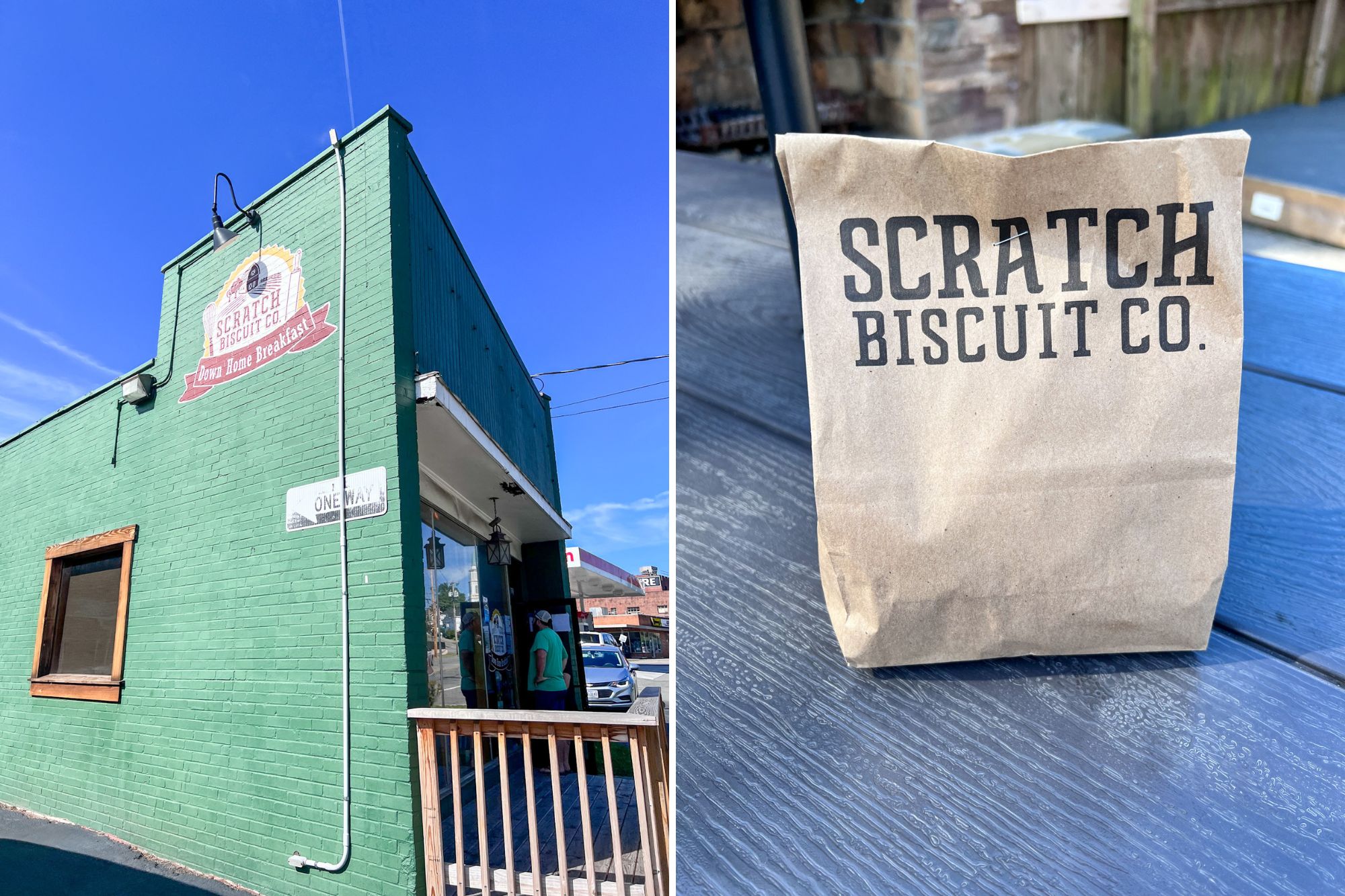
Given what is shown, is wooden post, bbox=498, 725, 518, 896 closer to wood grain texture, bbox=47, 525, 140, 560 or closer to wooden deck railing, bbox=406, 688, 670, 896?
wooden deck railing, bbox=406, 688, 670, 896

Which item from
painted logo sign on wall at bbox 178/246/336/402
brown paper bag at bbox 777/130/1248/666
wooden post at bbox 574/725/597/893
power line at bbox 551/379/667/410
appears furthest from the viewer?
wooden post at bbox 574/725/597/893

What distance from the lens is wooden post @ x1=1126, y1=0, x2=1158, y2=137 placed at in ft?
9.90

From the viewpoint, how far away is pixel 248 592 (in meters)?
1.20

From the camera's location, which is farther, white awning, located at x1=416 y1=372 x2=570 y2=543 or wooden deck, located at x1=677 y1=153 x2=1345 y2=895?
white awning, located at x1=416 y1=372 x2=570 y2=543

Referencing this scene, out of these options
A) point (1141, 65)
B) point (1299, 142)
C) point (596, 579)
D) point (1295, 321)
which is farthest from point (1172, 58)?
point (596, 579)

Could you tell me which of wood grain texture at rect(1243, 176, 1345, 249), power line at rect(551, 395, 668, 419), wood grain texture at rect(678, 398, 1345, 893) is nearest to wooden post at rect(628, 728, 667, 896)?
power line at rect(551, 395, 668, 419)

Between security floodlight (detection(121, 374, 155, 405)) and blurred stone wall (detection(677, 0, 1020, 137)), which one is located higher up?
blurred stone wall (detection(677, 0, 1020, 137))

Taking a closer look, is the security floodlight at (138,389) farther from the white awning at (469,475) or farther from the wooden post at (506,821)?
the wooden post at (506,821)

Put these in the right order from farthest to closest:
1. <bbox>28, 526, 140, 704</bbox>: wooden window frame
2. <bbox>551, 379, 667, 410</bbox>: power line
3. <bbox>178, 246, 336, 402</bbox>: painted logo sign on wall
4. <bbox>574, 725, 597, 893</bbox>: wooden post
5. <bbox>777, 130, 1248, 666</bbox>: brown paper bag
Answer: <bbox>574, 725, 597, 893</bbox>: wooden post, <bbox>551, 379, 667, 410</bbox>: power line, <bbox>178, 246, 336, 402</bbox>: painted logo sign on wall, <bbox>28, 526, 140, 704</bbox>: wooden window frame, <bbox>777, 130, 1248, 666</bbox>: brown paper bag

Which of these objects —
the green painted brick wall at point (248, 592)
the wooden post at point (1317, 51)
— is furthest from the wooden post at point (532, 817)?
the wooden post at point (1317, 51)

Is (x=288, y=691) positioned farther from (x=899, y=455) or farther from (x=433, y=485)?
(x=899, y=455)

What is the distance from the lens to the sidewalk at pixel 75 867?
3.05 ft

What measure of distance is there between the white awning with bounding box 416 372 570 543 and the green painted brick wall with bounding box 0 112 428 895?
5cm

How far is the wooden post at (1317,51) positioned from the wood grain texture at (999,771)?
3.65 metres
